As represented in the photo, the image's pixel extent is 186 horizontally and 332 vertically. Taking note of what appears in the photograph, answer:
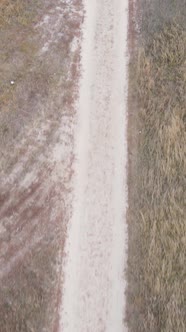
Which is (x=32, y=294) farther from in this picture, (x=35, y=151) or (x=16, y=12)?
(x=16, y=12)

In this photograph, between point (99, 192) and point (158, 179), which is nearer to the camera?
point (158, 179)

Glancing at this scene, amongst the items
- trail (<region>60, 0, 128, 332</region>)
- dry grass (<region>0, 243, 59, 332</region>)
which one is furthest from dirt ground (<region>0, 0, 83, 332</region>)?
trail (<region>60, 0, 128, 332</region>)

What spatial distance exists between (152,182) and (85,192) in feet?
6.39

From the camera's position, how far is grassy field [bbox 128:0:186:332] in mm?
10883

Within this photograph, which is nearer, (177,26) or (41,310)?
(41,310)

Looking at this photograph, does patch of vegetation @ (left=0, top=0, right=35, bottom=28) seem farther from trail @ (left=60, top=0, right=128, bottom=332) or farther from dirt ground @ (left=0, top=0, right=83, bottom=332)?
trail @ (left=60, top=0, right=128, bottom=332)

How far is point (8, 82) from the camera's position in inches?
607

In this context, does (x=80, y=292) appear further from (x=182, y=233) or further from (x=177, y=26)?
(x=177, y=26)

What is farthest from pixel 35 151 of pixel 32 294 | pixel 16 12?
pixel 16 12

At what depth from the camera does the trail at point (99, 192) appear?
11.1 meters

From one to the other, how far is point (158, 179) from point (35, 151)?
3.82 m

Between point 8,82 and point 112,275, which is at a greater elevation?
point 8,82

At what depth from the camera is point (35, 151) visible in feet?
45.3

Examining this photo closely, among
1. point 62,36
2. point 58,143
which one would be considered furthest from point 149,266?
point 62,36
